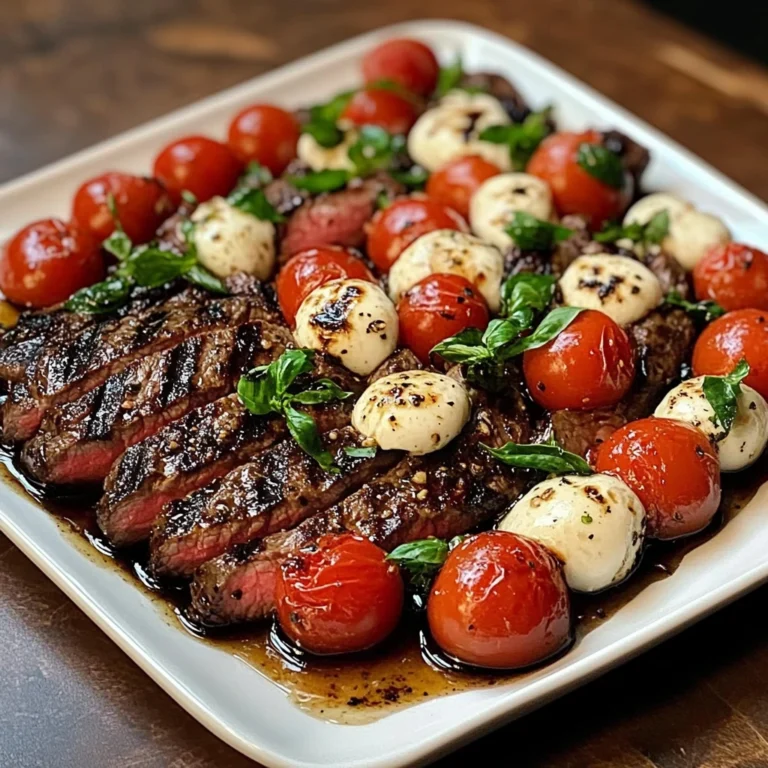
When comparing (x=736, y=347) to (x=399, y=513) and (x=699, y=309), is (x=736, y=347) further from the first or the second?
(x=399, y=513)

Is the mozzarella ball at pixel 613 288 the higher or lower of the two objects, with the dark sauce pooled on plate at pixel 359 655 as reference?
higher

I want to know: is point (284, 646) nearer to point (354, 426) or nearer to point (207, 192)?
point (354, 426)

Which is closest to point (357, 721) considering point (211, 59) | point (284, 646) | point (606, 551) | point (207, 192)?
point (284, 646)

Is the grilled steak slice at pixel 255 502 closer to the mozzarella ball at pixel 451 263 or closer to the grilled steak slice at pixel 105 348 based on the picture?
the grilled steak slice at pixel 105 348

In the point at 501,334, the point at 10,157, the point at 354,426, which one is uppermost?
the point at 501,334

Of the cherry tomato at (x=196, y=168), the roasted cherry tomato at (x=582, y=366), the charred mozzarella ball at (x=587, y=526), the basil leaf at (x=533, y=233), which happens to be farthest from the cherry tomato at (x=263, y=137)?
the charred mozzarella ball at (x=587, y=526)

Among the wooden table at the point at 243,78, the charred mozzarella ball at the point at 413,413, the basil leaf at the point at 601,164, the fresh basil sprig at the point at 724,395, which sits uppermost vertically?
the basil leaf at the point at 601,164
